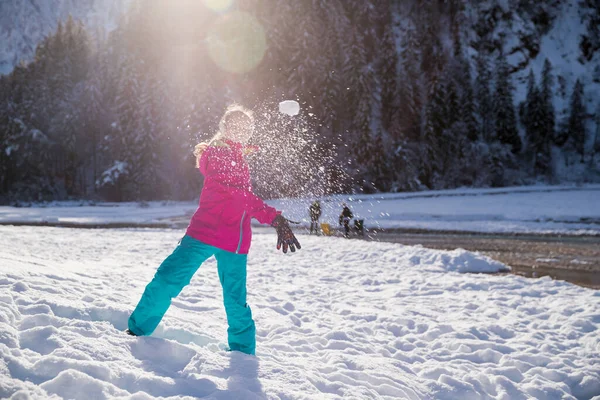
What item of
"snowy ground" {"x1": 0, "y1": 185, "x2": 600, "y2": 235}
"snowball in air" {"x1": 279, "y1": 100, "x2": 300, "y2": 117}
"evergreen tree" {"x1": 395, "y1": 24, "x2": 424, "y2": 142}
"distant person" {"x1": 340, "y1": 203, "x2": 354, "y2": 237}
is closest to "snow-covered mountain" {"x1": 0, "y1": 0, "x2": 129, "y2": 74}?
"snowy ground" {"x1": 0, "y1": 185, "x2": 600, "y2": 235}

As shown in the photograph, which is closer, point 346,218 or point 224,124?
point 224,124

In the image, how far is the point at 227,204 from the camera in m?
3.20

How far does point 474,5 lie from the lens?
192 ft

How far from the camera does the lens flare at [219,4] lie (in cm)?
4388


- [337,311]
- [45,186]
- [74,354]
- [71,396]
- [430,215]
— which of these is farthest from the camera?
[45,186]

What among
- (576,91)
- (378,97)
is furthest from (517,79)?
(378,97)

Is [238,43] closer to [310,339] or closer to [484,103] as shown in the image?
[484,103]

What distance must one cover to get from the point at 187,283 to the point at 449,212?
2687 centimetres

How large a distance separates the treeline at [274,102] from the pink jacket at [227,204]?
101 feet

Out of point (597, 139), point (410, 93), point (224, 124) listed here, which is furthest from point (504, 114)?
point (224, 124)

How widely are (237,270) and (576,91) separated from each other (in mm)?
66200

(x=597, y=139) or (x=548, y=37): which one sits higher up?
(x=548, y=37)

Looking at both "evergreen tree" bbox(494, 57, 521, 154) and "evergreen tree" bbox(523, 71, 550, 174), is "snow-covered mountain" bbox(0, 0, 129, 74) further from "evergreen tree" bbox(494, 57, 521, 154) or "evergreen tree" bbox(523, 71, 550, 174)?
"evergreen tree" bbox(523, 71, 550, 174)

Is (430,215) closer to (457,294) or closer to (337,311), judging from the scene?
(457,294)
